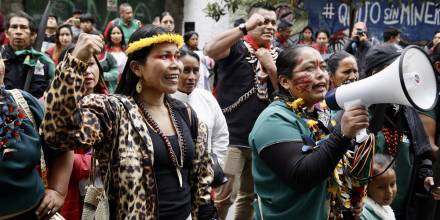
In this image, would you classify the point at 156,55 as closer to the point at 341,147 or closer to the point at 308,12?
the point at 341,147

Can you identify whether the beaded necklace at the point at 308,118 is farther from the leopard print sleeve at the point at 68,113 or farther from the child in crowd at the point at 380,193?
the leopard print sleeve at the point at 68,113

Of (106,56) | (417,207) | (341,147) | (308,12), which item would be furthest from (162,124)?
(308,12)

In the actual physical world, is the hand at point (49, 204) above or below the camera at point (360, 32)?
below

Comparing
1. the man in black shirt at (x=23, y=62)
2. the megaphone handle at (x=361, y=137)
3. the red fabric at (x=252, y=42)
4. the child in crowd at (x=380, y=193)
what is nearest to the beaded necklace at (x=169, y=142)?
the megaphone handle at (x=361, y=137)

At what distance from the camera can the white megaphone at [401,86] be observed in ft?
9.48

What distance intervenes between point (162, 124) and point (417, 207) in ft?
8.01

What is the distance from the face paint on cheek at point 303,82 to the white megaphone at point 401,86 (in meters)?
0.37

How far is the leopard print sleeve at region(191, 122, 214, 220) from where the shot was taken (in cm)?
349

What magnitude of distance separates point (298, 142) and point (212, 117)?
6.69 ft

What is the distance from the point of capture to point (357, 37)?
35.0 ft

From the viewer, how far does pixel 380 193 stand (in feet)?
13.3

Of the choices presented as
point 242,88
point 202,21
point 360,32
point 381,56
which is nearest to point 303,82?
point 381,56

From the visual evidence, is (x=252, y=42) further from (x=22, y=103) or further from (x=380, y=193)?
(x=22, y=103)

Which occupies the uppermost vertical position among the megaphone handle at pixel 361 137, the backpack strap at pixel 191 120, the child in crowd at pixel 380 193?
the backpack strap at pixel 191 120
